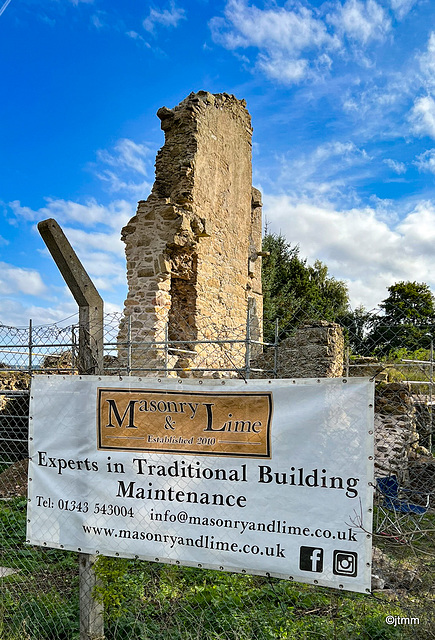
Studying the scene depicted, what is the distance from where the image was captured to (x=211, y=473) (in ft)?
9.92

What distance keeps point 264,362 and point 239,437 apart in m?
7.52

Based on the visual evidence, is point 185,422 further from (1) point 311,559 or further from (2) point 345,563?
(2) point 345,563

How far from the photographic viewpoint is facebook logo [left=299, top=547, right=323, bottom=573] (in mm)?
2756

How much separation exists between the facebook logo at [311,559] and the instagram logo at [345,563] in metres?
0.08

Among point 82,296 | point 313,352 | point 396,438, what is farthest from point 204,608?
point 396,438

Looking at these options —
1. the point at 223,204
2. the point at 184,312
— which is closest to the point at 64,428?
the point at 184,312

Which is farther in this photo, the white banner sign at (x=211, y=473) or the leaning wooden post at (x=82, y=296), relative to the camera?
the leaning wooden post at (x=82, y=296)

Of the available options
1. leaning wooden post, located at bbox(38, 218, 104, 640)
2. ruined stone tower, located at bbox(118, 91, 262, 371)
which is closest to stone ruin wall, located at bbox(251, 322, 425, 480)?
ruined stone tower, located at bbox(118, 91, 262, 371)

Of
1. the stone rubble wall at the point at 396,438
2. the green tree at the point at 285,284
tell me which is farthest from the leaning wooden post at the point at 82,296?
the green tree at the point at 285,284

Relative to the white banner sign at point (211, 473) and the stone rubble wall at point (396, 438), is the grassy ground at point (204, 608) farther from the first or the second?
the stone rubble wall at point (396, 438)

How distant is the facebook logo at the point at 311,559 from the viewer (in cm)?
276

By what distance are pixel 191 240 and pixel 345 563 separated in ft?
32.5

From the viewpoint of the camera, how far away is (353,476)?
273 centimetres

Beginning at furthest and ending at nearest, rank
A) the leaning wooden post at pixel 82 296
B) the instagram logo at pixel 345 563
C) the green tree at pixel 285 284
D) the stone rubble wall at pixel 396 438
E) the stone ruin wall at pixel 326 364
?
the green tree at pixel 285 284 → the stone ruin wall at pixel 326 364 → the stone rubble wall at pixel 396 438 → the leaning wooden post at pixel 82 296 → the instagram logo at pixel 345 563
